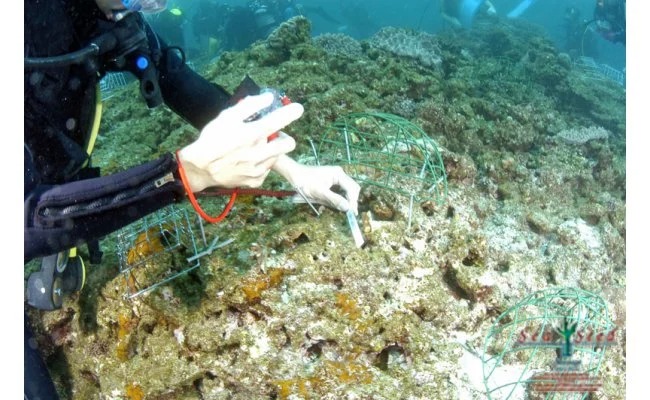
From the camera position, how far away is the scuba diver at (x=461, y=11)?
16.6 metres

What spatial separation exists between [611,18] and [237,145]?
13.5 meters

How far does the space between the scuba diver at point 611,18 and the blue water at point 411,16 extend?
85.0 inches

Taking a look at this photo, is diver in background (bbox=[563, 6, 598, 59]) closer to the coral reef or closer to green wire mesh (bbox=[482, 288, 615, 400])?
the coral reef

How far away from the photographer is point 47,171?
192 centimetres

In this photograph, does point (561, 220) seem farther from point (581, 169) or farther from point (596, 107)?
point (596, 107)

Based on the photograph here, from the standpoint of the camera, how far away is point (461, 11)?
16734mm

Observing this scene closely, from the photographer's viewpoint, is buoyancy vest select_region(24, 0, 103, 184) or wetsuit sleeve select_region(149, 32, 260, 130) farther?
wetsuit sleeve select_region(149, 32, 260, 130)

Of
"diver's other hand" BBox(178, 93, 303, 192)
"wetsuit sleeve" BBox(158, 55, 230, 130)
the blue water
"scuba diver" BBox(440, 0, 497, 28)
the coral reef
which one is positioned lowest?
the blue water

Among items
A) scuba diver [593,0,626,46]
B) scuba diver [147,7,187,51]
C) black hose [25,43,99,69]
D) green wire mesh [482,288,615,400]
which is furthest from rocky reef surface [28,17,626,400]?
scuba diver [147,7,187,51]

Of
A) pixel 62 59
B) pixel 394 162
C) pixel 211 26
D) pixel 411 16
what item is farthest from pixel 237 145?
pixel 411 16

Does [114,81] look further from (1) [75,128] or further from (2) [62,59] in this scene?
(2) [62,59]

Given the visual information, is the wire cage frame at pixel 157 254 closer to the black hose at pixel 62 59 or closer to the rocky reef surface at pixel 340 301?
the rocky reef surface at pixel 340 301

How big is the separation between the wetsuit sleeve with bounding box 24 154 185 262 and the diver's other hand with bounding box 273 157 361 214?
35.1 inches

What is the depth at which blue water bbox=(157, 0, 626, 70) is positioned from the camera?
2183 cm
